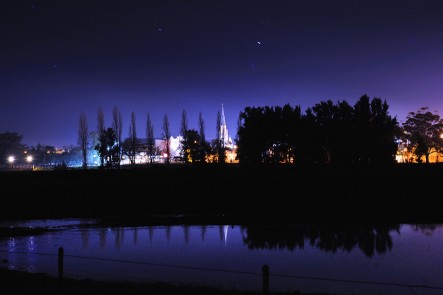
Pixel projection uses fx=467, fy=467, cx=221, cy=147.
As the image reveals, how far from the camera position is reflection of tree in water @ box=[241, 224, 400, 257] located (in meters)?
27.4

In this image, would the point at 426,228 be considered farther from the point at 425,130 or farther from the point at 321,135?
the point at 425,130

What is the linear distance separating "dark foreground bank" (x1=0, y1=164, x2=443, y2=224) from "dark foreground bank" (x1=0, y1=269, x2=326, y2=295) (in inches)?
896

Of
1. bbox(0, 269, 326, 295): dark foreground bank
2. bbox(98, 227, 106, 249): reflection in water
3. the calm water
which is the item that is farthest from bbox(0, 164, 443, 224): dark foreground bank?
bbox(0, 269, 326, 295): dark foreground bank

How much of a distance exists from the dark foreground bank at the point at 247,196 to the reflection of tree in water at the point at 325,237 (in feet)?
12.8

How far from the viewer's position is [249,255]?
2511cm

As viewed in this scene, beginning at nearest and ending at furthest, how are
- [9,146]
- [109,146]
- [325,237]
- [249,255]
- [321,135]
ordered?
[249,255]
[325,237]
[321,135]
[109,146]
[9,146]

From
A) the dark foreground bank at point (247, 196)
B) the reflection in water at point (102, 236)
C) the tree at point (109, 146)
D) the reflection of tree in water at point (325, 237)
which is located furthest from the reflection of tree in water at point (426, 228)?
the tree at point (109, 146)

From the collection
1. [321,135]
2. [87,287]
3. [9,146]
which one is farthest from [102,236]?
[9,146]

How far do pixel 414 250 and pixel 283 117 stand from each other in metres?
51.9

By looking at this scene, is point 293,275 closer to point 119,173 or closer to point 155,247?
point 155,247

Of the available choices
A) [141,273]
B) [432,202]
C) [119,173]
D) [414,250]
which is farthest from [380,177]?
[141,273]

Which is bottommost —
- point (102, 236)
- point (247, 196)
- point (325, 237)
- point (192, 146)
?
point (325, 237)

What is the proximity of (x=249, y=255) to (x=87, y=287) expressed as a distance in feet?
37.6

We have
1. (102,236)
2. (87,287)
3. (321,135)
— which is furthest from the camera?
(321,135)
